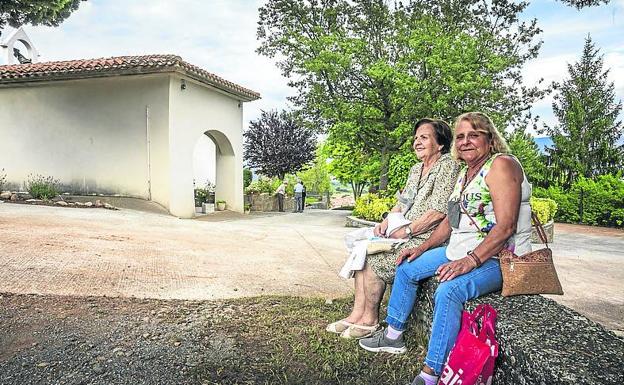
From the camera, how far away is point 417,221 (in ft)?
11.1

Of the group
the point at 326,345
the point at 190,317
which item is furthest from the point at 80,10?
the point at 326,345

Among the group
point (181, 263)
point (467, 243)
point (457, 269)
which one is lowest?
point (181, 263)

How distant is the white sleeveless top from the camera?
2641mm

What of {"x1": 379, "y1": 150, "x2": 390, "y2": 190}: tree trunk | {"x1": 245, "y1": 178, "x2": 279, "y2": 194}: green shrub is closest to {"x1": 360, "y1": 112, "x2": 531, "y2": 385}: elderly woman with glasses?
{"x1": 379, "y1": 150, "x2": 390, "y2": 190}: tree trunk

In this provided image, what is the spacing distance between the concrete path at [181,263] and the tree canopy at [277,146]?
17.2 meters

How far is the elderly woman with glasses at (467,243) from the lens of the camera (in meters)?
2.55

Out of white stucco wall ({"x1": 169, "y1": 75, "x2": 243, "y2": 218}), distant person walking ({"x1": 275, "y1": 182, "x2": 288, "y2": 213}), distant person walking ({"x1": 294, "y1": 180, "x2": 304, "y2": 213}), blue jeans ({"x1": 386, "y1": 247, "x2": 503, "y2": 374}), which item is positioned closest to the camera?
blue jeans ({"x1": 386, "y1": 247, "x2": 503, "y2": 374})

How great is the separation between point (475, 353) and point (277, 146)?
82.5 ft

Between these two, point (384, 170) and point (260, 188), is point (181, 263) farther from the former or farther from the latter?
point (260, 188)

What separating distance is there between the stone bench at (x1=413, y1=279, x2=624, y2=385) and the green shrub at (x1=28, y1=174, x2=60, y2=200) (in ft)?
43.3

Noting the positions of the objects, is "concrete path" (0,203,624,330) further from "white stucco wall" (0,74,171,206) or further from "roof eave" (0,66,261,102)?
"roof eave" (0,66,261,102)

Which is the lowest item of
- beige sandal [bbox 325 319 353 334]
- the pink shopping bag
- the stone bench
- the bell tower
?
beige sandal [bbox 325 319 353 334]

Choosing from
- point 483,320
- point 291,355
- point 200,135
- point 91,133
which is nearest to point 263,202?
point 200,135

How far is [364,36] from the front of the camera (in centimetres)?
1702
